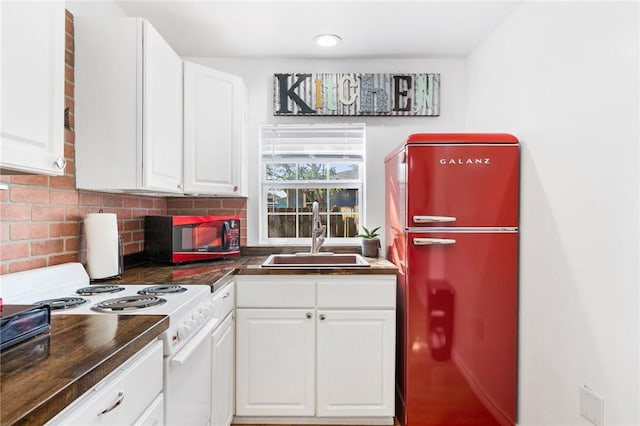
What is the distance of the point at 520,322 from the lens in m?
2.04

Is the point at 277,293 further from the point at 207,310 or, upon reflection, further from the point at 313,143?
the point at 313,143

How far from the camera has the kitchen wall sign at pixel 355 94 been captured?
2.79 metres

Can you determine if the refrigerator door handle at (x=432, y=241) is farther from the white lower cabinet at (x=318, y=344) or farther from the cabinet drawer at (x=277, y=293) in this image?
the cabinet drawer at (x=277, y=293)

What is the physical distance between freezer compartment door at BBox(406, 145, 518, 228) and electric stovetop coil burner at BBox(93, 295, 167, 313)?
1340 millimetres

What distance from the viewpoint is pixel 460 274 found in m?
2.02

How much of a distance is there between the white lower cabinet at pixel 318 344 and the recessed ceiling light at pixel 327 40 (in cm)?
157

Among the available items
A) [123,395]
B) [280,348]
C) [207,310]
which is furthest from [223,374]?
[123,395]

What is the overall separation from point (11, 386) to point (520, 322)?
2179 mm

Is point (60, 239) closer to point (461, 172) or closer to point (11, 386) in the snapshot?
point (11, 386)

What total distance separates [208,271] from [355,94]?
1.68 meters

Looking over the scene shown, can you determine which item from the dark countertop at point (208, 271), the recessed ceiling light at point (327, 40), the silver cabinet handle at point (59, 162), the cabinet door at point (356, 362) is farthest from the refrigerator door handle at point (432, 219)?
the silver cabinet handle at point (59, 162)

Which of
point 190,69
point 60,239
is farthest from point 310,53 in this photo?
point 60,239

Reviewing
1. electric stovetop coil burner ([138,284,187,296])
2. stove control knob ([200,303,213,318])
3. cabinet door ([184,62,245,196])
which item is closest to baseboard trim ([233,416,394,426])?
stove control knob ([200,303,213,318])

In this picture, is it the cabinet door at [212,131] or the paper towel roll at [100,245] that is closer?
the paper towel roll at [100,245]
